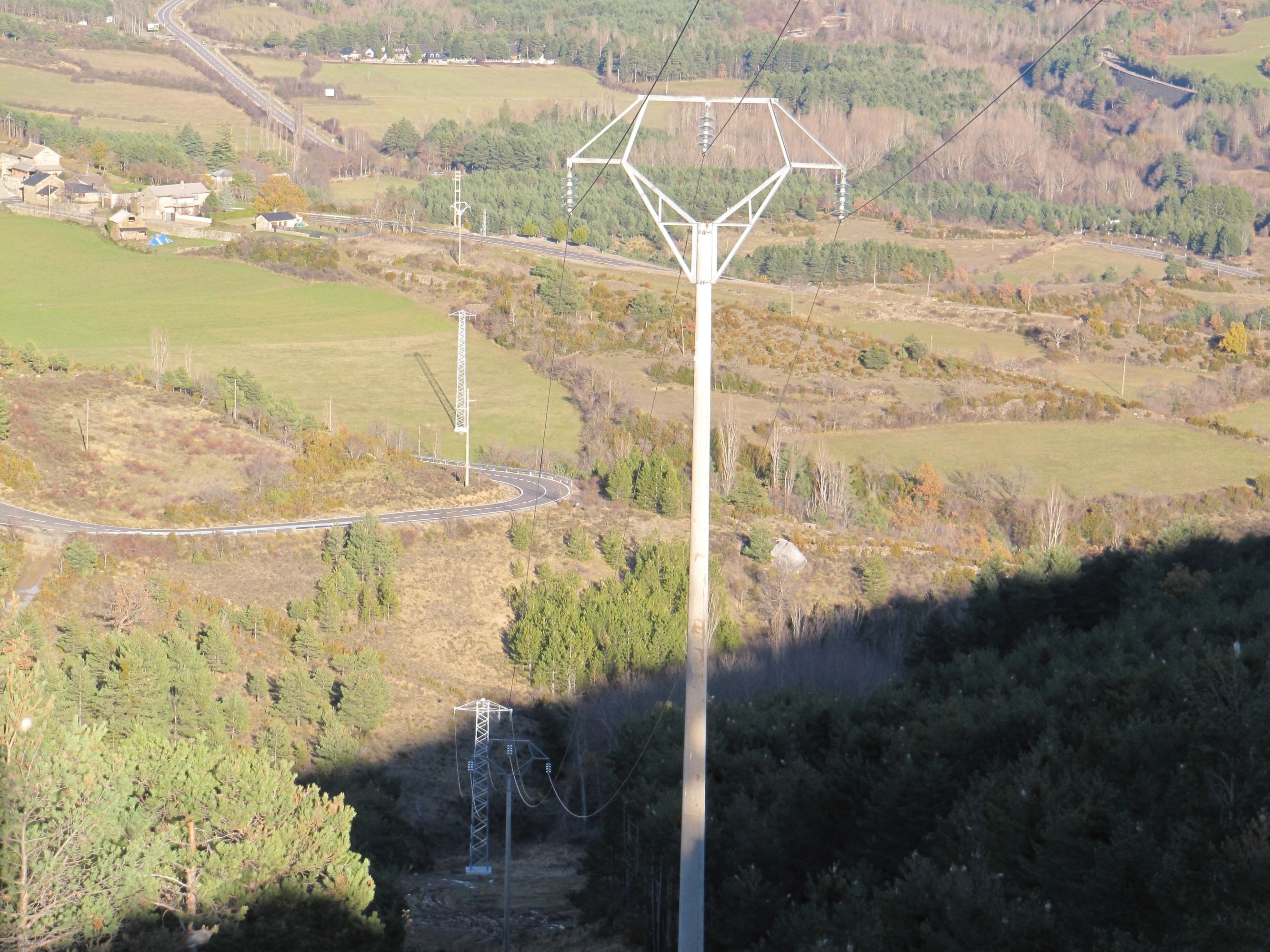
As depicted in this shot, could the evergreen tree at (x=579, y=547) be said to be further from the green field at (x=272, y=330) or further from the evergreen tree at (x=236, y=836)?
the evergreen tree at (x=236, y=836)

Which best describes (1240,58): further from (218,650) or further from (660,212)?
(660,212)

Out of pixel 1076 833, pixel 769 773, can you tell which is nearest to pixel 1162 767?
pixel 1076 833

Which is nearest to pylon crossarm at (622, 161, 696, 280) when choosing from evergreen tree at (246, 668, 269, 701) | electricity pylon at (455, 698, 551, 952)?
electricity pylon at (455, 698, 551, 952)

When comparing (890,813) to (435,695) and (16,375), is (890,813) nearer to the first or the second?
(435,695)

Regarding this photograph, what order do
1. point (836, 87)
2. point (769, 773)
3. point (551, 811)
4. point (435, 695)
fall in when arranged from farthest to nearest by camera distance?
point (836, 87) < point (435, 695) < point (551, 811) < point (769, 773)

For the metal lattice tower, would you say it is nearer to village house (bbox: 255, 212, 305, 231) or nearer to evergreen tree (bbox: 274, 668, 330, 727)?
evergreen tree (bbox: 274, 668, 330, 727)

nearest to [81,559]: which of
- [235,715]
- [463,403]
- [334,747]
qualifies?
[235,715]
